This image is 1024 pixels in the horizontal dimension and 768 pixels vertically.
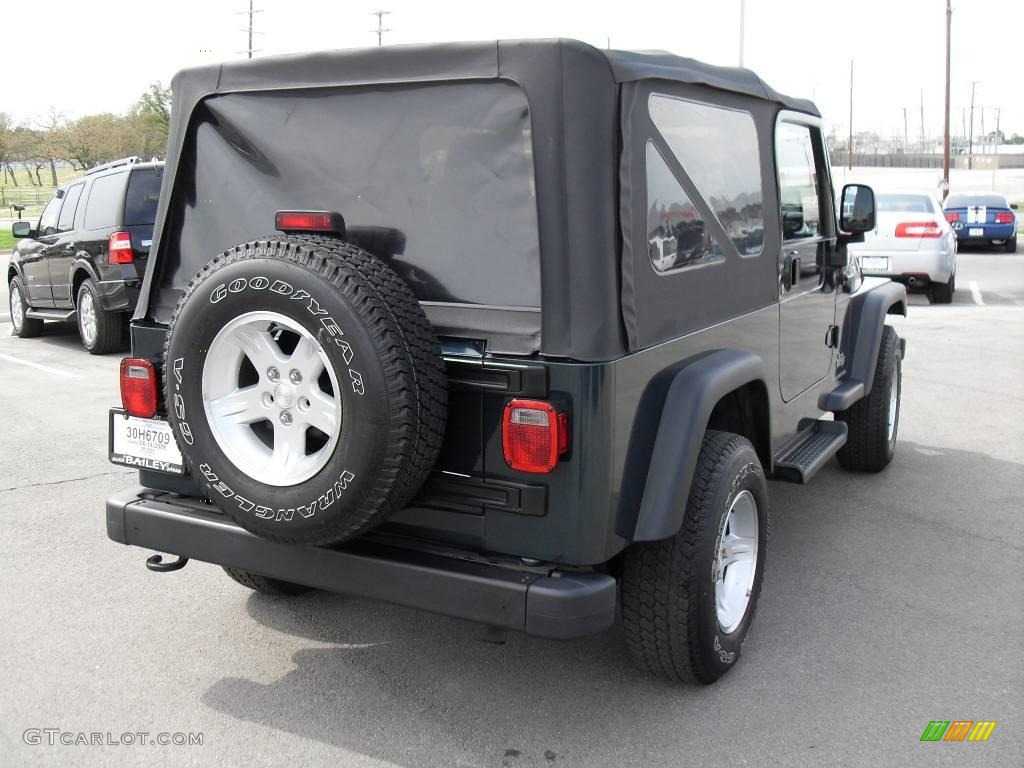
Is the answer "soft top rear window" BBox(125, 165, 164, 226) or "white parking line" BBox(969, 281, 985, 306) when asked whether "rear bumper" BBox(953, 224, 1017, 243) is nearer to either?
"white parking line" BBox(969, 281, 985, 306)

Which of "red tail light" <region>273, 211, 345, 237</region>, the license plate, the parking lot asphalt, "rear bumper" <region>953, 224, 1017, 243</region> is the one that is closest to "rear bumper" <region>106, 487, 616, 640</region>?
the license plate

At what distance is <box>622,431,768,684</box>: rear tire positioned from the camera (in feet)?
10.8

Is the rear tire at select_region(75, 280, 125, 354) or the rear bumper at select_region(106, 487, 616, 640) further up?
the rear tire at select_region(75, 280, 125, 354)

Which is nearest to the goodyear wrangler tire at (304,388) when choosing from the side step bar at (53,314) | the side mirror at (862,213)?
the side mirror at (862,213)

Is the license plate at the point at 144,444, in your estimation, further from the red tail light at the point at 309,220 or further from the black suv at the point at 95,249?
the black suv at the point at 95,249

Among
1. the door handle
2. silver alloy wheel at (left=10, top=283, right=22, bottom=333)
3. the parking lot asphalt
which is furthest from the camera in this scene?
silver alloy wheel at (left=10, top=283, right=22, bottom=333)

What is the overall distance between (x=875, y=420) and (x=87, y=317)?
7.89m

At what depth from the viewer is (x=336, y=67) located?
3277mm

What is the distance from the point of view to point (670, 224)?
3.34m

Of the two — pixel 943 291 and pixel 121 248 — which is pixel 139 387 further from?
pixel 943 291

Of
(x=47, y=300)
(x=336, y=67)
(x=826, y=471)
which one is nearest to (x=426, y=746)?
(x=336, y=67)

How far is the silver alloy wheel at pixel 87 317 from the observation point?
34.3ft

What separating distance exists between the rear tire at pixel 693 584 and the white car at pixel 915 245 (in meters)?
11.2

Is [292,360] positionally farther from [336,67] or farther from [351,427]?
[336,67]
